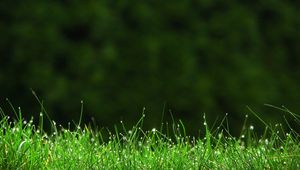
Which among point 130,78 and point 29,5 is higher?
point 29,5

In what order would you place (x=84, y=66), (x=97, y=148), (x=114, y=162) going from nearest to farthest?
(x=114, y=162)
(x=97, y=148)
(x=84, y=66)

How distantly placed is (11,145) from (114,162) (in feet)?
1.95

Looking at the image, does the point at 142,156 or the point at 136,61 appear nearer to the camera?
the point at 142,156

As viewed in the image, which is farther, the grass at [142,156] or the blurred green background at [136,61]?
the blurred green background at [136,61]

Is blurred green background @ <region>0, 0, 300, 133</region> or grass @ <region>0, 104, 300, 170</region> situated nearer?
grass @ <region>0, 104, 300, 170</region>

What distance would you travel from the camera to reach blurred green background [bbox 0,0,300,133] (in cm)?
681

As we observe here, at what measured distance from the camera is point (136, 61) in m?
6.95

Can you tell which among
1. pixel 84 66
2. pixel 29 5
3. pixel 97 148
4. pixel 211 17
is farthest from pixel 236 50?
pixel 97 148

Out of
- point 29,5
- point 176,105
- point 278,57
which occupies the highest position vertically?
point 29,5

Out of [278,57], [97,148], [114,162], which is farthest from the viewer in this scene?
[278,57]

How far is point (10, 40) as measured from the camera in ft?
22.7

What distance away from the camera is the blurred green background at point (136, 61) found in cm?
A: 681

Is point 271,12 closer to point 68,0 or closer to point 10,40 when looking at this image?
point 68,0

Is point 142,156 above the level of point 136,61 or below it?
above
